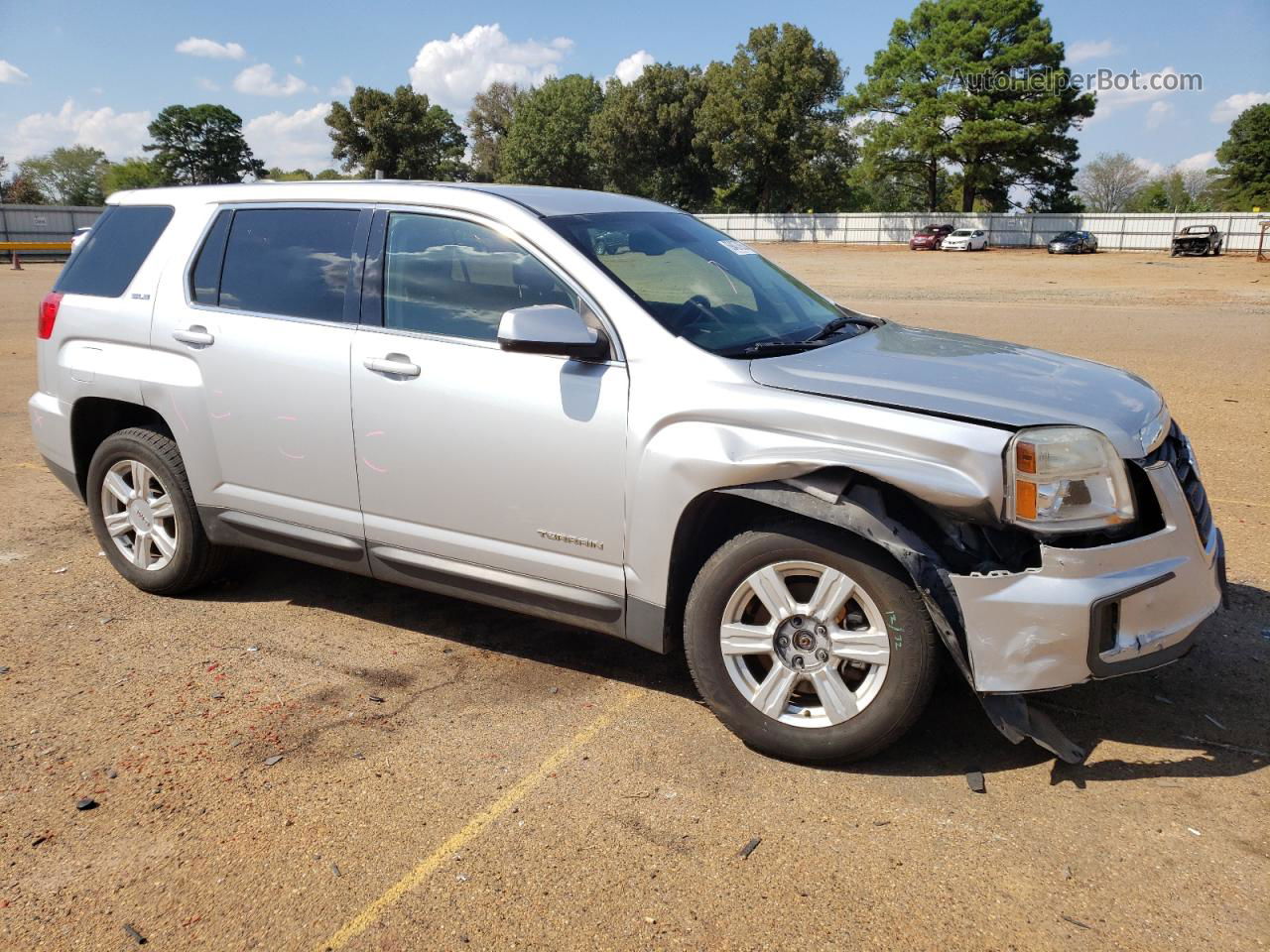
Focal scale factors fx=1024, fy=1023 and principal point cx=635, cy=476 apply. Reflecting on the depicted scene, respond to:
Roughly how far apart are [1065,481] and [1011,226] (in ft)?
205

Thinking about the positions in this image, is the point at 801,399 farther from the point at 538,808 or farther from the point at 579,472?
the point at 538,808

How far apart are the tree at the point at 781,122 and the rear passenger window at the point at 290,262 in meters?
65.6

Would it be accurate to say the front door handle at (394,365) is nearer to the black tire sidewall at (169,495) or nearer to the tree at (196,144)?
the black tire sidewall at (169,495)

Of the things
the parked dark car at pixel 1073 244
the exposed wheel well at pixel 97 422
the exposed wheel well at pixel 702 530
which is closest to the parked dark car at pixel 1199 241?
the parked dark car at pixel 1073 244

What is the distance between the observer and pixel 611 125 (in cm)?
7244

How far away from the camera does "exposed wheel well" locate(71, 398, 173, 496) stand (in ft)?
16.6

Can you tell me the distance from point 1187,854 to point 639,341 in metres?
2.30

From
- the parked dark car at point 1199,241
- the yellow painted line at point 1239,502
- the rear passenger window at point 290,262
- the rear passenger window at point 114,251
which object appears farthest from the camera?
the parked dark car at point 1199,241

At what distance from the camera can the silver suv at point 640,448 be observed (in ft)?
10.1

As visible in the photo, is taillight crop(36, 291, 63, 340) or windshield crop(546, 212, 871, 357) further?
taillight crop(36, 291, 63, 340)

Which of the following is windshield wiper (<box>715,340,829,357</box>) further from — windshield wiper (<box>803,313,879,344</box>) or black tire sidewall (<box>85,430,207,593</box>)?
black tire sidewall (<box>85,430,207,593</box>)

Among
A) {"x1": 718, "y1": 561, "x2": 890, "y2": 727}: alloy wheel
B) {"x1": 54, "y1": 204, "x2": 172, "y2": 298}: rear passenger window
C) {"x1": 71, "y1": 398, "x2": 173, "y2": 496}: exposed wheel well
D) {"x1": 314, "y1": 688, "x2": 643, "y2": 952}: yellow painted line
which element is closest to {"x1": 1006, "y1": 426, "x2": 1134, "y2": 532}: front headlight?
{"x1": 718, "y1": 561, "x2": 890, "y2": 727}: alloy wheel

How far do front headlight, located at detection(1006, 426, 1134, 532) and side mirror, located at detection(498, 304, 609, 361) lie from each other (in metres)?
1.43

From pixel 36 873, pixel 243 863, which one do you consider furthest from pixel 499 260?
pixel 36 873
